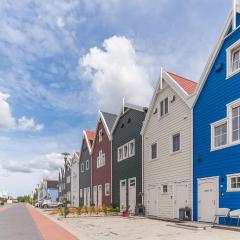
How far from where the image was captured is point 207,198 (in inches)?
767

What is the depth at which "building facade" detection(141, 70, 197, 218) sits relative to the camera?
72.4 feet

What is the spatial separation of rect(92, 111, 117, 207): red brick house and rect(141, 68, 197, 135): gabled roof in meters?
12.0

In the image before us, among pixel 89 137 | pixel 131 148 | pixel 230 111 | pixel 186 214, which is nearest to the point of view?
pixel 230 111

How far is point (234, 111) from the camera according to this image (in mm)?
18125

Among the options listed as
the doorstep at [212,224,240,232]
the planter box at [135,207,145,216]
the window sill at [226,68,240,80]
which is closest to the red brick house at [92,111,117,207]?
the planter box at [135,207,145,216]

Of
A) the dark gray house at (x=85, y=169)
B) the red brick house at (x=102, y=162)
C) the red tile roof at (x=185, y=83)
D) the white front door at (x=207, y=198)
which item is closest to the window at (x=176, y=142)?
the red tile roof at (x=185, y=83)

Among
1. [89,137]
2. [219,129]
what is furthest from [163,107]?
[89,137]

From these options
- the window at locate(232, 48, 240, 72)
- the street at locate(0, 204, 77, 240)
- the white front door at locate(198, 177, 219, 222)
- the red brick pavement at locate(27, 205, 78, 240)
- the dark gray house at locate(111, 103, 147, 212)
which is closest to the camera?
the red brick pavement at locate(27, 205, 78, 240)

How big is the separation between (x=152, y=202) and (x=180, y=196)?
4601 mm

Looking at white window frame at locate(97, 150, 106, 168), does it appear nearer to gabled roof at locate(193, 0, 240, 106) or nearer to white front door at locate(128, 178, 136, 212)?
white front door at locate(128, 178, 136, 212)

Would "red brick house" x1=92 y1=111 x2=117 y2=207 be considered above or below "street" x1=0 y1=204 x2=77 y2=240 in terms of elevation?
above

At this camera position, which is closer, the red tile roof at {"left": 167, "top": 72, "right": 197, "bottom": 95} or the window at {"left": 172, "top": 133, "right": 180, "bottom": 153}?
the red tile roof at {"left": 167, "top": 72, "right": 197, "bottom": 95}

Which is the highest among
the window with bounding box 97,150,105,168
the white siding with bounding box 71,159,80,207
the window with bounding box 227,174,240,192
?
the window with bounding box 97,150,105,168

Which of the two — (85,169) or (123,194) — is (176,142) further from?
(85,169)
